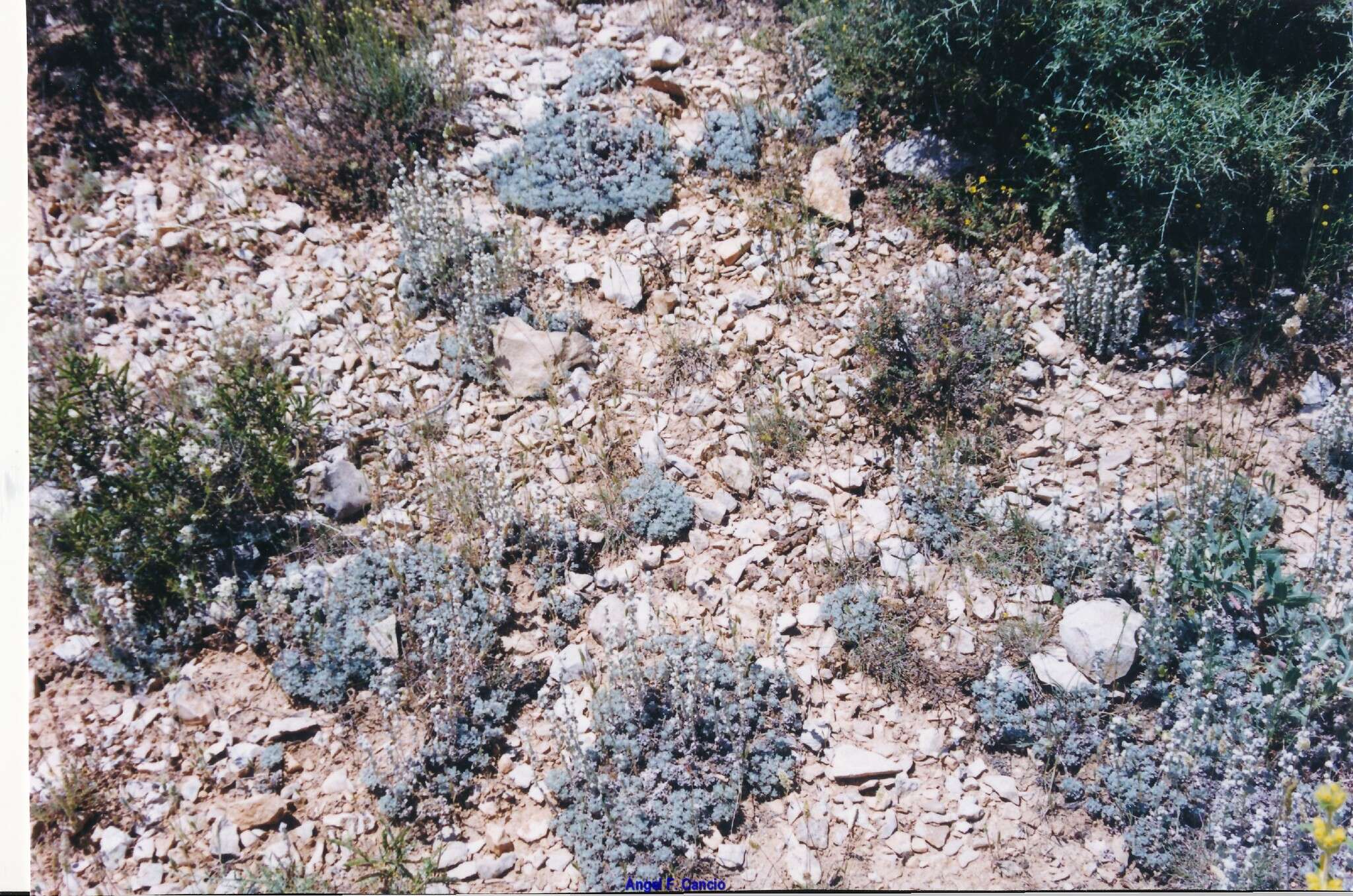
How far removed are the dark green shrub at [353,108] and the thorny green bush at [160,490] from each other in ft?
5.16

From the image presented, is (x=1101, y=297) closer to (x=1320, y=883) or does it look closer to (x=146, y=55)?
(x=1320, y=883)

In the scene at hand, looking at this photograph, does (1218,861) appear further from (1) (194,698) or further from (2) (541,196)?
(2) (541,196)

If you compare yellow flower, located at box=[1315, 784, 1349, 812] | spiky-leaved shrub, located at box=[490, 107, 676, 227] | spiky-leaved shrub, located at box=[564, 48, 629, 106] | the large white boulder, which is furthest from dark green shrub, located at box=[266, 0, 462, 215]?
yellow flower, located at box=[1315, 784, 1349, 812]

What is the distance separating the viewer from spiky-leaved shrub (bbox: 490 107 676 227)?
541 cm

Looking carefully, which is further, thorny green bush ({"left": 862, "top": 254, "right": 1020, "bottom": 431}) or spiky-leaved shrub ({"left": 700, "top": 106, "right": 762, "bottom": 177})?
spiky-leaved shrub ({"left": 700, "top": 106, "right": 762, "bottom": 177})

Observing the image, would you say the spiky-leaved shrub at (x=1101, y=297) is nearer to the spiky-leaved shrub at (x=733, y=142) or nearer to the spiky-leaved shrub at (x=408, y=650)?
the spiky-leaved shrub at (x=733, y=142)

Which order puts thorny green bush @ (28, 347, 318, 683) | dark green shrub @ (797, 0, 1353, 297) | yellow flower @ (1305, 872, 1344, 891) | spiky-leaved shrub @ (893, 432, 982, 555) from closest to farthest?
1. yellow flower @ (1305, 872, 1344, 891)
2. thorny green bush @ (28, 347, 318, 683)
3. spiky-leaved shrub @ (893, 432, 982, 555)
4. dark green shrub @ (797, 0, 1353, 297)

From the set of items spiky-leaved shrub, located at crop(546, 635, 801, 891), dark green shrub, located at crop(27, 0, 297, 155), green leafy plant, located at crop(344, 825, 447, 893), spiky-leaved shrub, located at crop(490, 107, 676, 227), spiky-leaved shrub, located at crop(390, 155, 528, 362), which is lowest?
green leafy plant, located at crop(344, 825, 447, 893)

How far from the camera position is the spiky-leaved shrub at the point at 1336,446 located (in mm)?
4074

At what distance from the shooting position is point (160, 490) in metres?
4.20

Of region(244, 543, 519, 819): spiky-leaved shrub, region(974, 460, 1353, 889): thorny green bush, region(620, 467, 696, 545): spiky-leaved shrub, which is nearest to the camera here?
region(974, 460, 1353, 889): thorny green bush

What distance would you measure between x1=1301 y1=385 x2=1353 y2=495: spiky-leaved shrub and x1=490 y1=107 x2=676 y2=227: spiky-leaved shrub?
3583 millimetres

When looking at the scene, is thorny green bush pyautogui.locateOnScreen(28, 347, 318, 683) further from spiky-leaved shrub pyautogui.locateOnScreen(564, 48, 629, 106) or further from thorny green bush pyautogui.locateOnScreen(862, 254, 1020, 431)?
thorny green bush pyautogui.locateOnScreen(862, 254, 1020, 431)

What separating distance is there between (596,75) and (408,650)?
3990 mm
